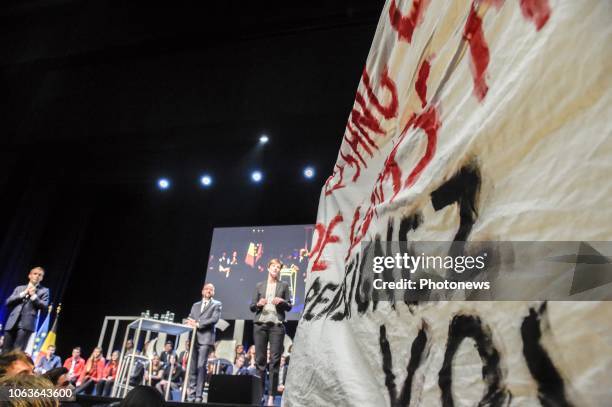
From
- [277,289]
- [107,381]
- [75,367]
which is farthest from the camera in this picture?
[75,367]

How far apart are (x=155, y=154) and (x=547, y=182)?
25.6 feet

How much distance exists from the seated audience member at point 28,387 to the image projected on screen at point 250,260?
644 cm

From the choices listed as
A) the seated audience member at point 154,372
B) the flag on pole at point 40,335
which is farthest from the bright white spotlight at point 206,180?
the flag on pole at point 40,335

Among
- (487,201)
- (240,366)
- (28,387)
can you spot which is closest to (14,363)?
(28,387)

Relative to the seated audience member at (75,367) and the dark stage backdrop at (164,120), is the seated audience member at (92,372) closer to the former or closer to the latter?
the seated audience member at (75,367)

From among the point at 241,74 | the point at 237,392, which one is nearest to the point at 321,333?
the point at 237,392

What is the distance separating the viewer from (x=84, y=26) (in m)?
4.74

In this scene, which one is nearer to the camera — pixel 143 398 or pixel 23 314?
pixel 143 398

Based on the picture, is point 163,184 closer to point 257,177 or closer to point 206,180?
point 206,180

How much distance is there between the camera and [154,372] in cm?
659

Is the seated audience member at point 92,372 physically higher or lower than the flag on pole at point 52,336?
lower

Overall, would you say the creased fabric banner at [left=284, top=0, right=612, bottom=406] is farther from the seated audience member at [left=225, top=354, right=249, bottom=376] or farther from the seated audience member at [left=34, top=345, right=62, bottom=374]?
the seated audience member at [left=34, top=345, right=62, bottom=374]

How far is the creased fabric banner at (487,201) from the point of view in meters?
0.37

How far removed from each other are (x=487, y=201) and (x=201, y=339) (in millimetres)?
4658
